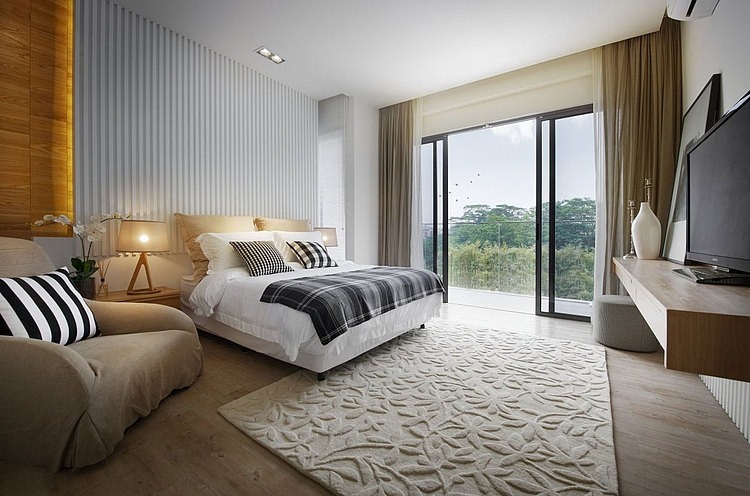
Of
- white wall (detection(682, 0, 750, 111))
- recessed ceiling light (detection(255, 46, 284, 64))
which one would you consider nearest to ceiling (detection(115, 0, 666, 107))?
recessed ceiling light (detection(255, 46, 284, 64))

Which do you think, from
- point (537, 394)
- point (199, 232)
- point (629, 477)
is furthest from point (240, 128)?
point (629, 477)

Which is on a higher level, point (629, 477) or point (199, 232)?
point (199, 232)

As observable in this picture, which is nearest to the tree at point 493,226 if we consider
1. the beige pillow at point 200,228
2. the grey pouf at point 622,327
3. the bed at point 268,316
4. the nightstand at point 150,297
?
the grey pouf at point 622,327

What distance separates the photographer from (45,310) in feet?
5.51

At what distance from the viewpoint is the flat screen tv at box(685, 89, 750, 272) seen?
126 cm

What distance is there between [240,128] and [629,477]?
4.25 metres

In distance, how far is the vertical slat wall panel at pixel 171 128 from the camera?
9.14 feet

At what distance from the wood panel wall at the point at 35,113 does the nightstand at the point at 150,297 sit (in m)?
0.62

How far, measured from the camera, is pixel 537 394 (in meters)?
2.01

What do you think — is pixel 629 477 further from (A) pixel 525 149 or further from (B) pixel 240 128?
(B) pixel 240 128

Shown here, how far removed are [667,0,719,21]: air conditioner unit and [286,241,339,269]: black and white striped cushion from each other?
3.25 m

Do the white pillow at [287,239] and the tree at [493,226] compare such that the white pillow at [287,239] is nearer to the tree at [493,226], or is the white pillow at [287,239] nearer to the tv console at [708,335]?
the tree at [493,226]

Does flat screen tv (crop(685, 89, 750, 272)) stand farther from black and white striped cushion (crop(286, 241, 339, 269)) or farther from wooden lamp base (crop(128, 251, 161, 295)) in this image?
wooden lamp base (crop(128, 251, 161, 295))

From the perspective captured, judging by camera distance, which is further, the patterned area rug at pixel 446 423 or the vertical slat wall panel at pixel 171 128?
the vertical slat wall panel at pixel 171 128
